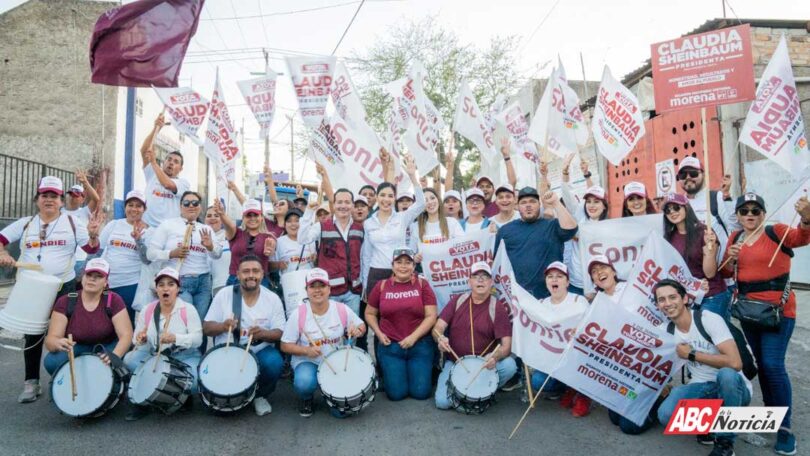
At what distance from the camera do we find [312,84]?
26.1ft

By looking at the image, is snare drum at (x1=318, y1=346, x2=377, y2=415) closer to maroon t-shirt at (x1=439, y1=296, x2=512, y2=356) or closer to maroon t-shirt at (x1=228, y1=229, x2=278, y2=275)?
maroon t-shirt at (x1=439, y1=296, x2=512, y2=356)

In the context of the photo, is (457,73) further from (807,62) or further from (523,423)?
(523,423)

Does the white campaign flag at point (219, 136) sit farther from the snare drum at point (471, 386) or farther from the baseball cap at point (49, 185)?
the snare drum at point (471, 386)

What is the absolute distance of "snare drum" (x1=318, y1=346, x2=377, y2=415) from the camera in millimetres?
4793

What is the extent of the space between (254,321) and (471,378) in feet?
7.41

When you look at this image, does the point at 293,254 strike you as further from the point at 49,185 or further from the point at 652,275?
the point at 652,275

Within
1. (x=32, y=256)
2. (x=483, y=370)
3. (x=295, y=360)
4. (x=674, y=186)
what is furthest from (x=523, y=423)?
(x=674, y=186)

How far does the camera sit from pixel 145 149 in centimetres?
654

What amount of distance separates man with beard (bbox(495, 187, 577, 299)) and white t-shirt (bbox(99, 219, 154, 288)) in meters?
4.13

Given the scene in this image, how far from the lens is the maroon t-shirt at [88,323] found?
512 cm

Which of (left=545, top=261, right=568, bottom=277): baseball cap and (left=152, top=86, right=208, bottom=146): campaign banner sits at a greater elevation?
(left=152, top=86, right=208, bottom=146): campaign banner

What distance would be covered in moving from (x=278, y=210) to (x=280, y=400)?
2.83 metres

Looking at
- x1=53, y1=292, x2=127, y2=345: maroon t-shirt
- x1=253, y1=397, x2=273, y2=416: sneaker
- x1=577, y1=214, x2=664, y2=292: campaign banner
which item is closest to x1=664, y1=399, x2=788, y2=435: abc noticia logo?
x1=577, y1=214, x2=664, y2=292: campaign banner

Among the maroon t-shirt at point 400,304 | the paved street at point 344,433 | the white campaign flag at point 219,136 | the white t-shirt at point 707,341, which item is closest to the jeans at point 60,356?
the paved street at point 344,433
